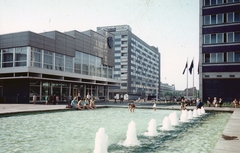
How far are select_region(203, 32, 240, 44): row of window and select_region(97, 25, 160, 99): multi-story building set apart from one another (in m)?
52.5

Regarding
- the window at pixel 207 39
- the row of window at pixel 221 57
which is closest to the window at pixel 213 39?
the window at pixel 207 39

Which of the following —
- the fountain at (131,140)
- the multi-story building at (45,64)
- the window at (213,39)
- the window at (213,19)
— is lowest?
the fountain at (131,140)

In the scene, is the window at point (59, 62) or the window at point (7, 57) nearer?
the window at point (7, 57)

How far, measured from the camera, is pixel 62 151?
7.86 m

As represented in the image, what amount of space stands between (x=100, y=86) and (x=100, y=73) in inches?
160

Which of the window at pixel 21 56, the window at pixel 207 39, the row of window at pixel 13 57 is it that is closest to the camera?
the window at pixel 21 56

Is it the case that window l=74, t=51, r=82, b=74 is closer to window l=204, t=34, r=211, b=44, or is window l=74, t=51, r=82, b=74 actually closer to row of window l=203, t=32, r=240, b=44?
row of window l=203, t=32, r=240, b=44

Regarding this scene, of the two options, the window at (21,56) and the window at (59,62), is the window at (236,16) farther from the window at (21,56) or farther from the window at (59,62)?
the window at (21,56)

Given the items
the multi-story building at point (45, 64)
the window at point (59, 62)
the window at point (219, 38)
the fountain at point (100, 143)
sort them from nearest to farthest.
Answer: the fountain at point (100, 143) → the multi-story building at point (45, 64) → the window at point (219, 38) → the window at point (59, 62)

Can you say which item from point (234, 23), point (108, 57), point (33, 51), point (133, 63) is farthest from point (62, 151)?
point (133, 63)

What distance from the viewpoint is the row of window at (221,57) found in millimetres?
35938

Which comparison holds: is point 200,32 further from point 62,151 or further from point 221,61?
point 62,151

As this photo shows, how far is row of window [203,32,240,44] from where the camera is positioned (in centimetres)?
3628

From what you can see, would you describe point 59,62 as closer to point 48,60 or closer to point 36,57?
point 48,60
